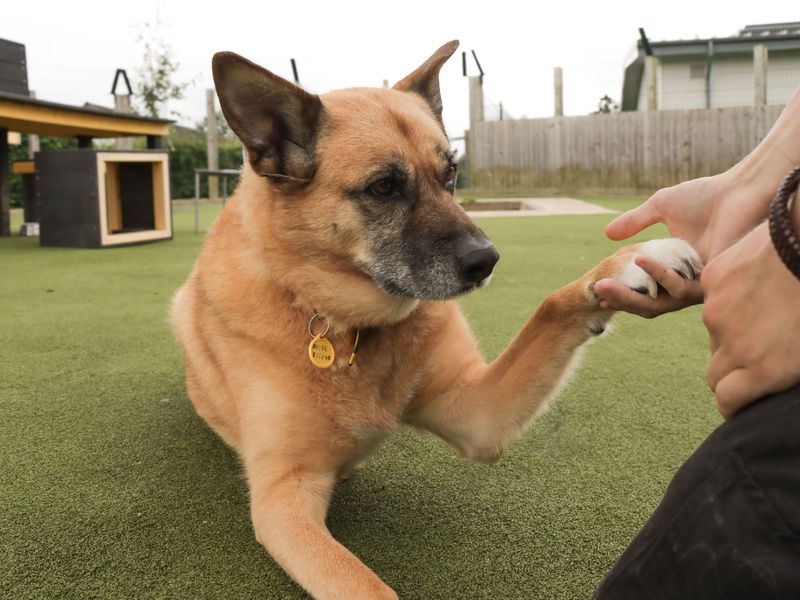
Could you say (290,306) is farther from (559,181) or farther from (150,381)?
(559,181)

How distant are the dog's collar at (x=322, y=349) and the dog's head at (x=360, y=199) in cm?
18

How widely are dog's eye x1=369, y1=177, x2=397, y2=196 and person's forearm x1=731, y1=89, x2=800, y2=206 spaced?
1.00 m

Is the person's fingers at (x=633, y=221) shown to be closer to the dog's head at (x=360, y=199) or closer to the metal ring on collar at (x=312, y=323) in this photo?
the dog's head at (x=360, y=199)

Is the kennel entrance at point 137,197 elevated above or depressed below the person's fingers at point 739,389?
above

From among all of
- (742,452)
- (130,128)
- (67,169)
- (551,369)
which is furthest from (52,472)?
(130,128)

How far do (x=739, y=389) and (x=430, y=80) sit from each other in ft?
5.77

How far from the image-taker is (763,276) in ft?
2.60

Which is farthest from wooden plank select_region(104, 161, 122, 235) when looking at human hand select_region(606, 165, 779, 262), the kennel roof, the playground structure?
human hand select_region(606, 165, 779, 262)

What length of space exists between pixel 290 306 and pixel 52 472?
2.78ft

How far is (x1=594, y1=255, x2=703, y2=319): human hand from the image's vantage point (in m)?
1.24

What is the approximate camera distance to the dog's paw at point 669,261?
1.28 metres

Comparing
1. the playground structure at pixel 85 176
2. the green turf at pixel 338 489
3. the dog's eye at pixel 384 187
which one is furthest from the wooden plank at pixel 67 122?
the dog's eye at pixel 384 187

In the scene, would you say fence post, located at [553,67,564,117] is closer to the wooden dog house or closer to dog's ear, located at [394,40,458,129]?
the wooden dog house

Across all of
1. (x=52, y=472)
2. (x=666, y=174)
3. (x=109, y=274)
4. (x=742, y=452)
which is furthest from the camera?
(x=666, y=174)
